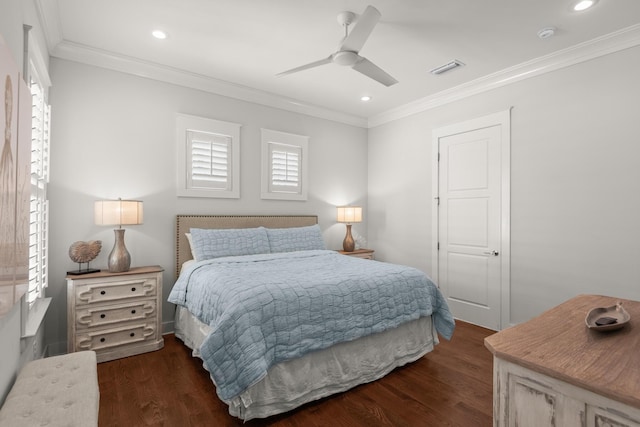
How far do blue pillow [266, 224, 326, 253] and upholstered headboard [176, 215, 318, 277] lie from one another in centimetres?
24

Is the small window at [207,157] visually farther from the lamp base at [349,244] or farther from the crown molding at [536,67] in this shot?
the crown molding at [536,67]

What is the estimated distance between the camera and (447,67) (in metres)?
3.51

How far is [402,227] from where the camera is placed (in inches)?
190

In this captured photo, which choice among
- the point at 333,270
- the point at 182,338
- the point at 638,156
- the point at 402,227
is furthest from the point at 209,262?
the point at 638,156

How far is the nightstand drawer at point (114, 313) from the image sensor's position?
277cm

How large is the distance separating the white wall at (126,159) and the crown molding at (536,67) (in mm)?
1983

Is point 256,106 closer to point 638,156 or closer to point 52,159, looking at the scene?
point 52,159

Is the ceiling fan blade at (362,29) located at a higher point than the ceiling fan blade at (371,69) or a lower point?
higher

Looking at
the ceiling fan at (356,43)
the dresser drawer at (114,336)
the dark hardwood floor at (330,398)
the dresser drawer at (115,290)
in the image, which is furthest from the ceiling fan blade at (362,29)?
the dresser drawer at (114,336)

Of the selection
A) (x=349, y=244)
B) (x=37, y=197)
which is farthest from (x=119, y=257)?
(x=349, y=244)

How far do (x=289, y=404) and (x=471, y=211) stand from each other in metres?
3.03

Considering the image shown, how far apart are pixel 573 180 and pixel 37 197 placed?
4547 millimetres

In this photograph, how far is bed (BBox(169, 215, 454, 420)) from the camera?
6.37 ft

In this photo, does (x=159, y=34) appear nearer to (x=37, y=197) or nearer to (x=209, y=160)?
(x=209, y=160)
